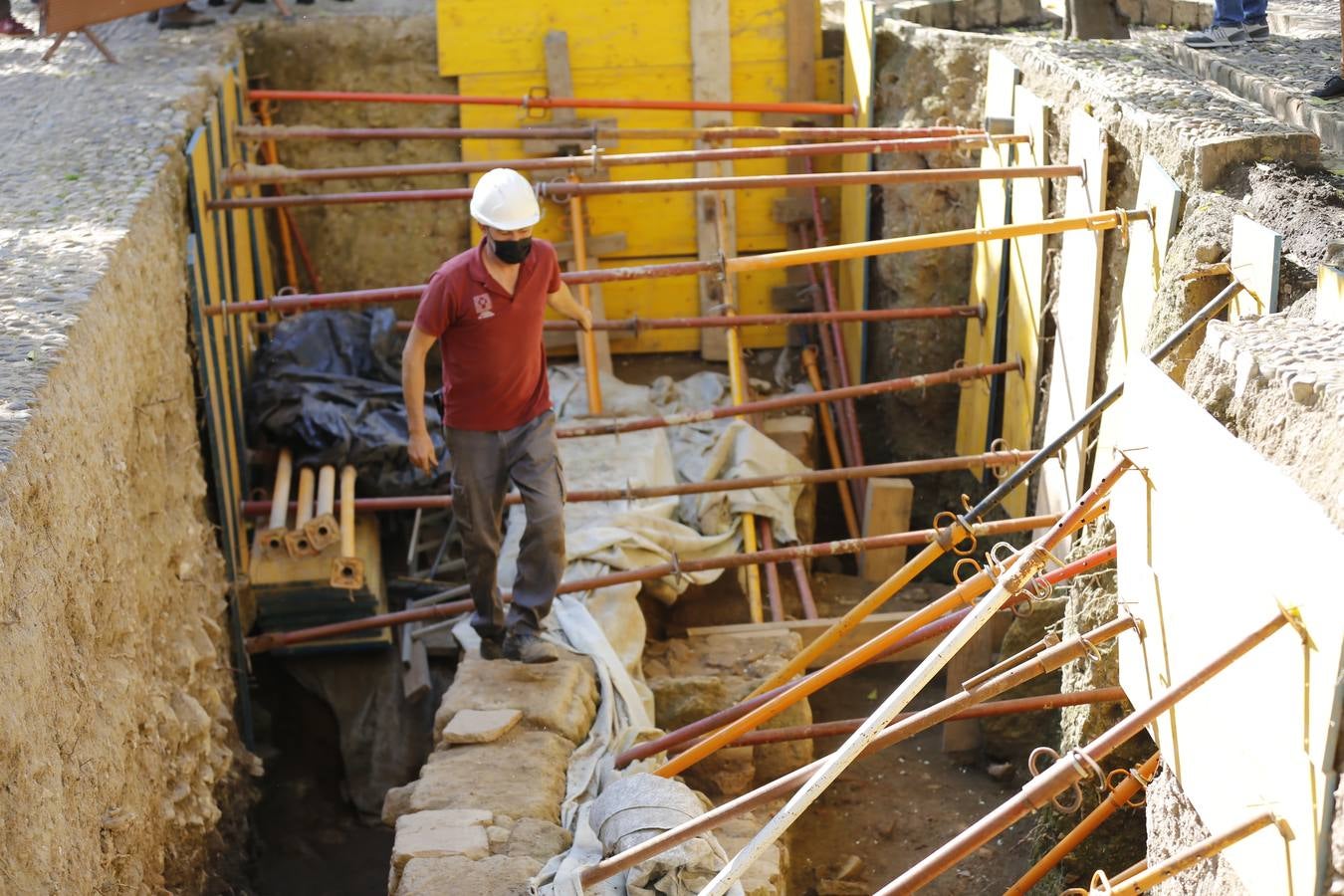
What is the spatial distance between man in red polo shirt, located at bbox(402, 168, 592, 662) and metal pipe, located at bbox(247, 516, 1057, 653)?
321 millimetres

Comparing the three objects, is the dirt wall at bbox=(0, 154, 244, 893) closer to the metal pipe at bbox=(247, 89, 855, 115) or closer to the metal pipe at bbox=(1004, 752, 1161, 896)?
the metal pipe at bbox=(247, 89, 855, 115)

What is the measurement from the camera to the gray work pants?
5.70 meters

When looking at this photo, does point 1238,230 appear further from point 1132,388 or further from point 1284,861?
point 1284,861

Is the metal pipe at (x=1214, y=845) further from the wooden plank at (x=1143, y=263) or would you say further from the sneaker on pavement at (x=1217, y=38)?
the sneaker on pavement at (x=1217, y=38)

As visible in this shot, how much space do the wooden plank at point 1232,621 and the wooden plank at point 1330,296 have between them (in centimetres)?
58

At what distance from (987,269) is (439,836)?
4.60 metres

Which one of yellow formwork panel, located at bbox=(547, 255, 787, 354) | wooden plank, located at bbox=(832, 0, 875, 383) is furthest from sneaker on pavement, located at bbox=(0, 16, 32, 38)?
wooden plank, located at bbox=(832, 0, 875, 383)

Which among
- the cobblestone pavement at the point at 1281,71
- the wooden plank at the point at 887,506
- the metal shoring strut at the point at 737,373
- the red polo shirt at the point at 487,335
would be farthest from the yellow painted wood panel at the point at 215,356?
the cobblestone pavement at the point at 1281,71

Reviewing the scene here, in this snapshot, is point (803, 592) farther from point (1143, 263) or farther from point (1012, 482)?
point (1012, 482)

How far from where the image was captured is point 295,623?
289 inches

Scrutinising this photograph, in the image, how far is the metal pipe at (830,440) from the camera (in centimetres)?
880

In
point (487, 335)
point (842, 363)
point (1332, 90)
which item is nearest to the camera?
point (487, 335)

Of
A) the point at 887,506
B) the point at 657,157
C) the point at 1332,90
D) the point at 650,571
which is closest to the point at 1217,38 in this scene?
the point at 1332,90

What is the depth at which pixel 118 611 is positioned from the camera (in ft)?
16.6
